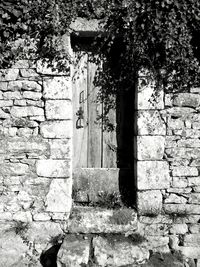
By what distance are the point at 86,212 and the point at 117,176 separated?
2.11ft

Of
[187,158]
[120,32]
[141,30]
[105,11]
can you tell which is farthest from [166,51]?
[187,158]

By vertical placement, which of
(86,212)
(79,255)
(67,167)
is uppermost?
(67,167)

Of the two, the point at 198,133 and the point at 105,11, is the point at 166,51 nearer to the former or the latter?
the point at 105,11

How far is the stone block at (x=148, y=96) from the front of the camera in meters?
3.58

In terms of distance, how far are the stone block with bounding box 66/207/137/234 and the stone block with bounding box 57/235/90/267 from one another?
0.22 m

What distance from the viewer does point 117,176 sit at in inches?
158

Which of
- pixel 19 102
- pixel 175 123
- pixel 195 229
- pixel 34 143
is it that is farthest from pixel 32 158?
pixel 195 229

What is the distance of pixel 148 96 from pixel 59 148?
4.11 feet

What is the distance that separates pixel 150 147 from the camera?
363 cm

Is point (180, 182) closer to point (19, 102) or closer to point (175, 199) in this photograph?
point (175, 199)

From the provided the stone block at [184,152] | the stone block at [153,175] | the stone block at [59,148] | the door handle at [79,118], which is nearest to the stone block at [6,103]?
the stone block at [59,148]

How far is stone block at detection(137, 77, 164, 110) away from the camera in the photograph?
141 inches

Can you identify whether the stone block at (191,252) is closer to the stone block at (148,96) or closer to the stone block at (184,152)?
the stone block at (184,152)

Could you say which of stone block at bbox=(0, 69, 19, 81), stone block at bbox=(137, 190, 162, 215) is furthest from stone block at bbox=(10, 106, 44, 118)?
stone block at bbox=(137, 190, 162, 215)
